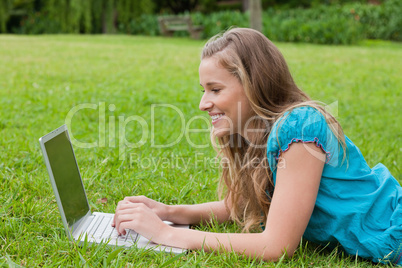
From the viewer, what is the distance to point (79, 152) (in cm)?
363

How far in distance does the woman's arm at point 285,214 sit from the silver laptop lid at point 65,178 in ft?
0.85

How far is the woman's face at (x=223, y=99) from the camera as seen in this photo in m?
2.01

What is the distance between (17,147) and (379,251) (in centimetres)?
274

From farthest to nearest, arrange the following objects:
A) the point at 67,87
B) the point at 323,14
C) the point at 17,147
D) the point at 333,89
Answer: the point at 323,14, the point at 333,89, the point at 67,87, the point at 17,147

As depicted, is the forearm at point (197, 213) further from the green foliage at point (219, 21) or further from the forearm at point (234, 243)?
the green foliage at point (219, 21)

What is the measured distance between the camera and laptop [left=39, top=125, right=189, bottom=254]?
1.94 meters

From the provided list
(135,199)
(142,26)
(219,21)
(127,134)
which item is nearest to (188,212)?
(135,199)

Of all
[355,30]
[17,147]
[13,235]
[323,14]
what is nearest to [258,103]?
[13,235]

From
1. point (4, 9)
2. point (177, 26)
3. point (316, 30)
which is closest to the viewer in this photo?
point (316, 30)

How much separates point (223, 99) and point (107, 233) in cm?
82

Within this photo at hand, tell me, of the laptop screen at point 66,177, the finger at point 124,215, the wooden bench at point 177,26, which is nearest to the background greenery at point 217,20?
the wooden bench at point 177,26

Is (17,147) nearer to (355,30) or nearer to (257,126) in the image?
(257,126)

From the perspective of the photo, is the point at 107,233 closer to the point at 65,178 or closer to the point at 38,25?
the point at 65,178

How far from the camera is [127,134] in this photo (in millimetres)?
4211
